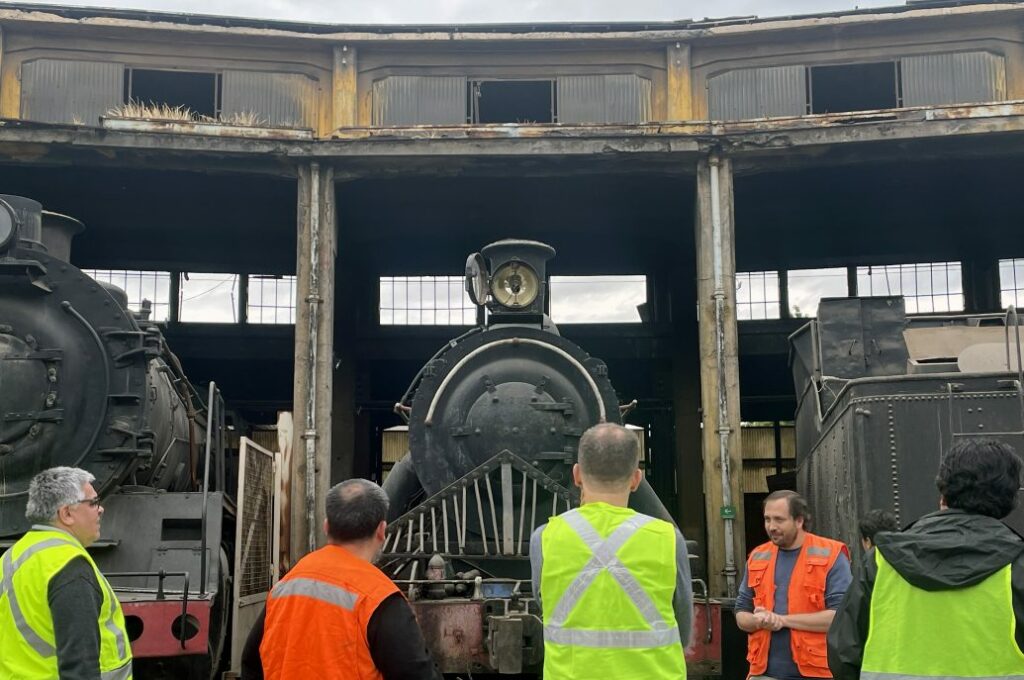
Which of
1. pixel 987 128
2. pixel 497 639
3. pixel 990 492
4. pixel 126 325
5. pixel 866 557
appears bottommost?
pixel 497 639

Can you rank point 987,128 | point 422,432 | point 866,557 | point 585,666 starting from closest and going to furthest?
point 585,666 → point 866,557 → point 422,432 → point 987,128

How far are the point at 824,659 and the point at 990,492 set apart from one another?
2.02 metres

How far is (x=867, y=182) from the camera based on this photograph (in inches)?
534

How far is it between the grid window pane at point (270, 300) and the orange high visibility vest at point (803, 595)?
43.4 ft

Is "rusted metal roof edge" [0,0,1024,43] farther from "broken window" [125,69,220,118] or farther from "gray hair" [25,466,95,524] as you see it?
"gray hair" [25,466,95,524]

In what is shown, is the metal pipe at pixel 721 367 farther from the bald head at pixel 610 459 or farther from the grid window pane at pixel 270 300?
the grid window pane at pixel 270 300

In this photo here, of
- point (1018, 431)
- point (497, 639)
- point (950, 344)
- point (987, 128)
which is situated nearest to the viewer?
point (497, 639)

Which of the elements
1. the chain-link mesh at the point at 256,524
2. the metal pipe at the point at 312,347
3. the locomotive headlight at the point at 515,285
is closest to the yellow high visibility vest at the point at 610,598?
the chain-link mesh at the point at 256,524

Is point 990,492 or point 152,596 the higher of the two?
point 990,492

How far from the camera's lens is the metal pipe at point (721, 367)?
412 inches

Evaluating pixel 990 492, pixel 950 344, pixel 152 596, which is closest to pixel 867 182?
pixel 950 344

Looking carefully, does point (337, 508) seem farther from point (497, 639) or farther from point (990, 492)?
point (497, 639)

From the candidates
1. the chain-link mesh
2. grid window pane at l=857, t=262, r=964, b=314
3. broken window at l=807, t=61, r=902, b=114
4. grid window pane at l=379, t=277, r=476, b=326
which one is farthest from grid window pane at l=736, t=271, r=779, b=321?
the chain-link mesh

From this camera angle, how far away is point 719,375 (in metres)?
10.8
